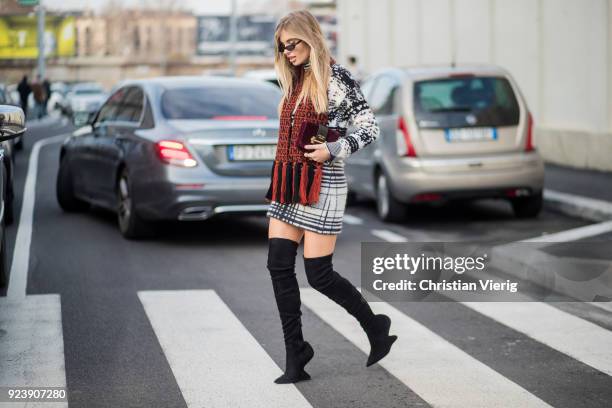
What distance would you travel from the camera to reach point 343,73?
5.66 m

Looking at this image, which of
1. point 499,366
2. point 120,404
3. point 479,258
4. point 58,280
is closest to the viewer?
point 120,404

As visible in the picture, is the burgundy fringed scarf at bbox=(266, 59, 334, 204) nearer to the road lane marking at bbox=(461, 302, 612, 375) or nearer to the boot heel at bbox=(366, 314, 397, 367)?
the boot heel at bbox=(366, 314, 397, 367)

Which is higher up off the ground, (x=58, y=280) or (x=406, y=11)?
(x=406, y=11)

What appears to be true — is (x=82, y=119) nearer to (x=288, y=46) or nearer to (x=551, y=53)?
(x=288, y=46)

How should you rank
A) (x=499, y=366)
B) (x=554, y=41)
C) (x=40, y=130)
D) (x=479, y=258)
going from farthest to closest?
(x=40, y=130), (x=554, y=41), (x=479, y=258), (x=499, y=366)

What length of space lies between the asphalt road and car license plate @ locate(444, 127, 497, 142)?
153 centimetres

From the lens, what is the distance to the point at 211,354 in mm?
6379

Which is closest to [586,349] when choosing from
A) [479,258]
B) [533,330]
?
[533,330]

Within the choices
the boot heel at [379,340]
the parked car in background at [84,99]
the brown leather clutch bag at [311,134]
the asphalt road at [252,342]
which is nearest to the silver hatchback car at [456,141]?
the asphalt road at [252,342]

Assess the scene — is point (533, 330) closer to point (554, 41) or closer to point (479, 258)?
point (479, 258)

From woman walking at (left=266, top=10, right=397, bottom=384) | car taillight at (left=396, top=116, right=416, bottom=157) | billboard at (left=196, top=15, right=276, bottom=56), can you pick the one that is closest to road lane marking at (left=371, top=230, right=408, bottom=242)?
car taillight at (left=396, top=116, right=416, bottom=157)

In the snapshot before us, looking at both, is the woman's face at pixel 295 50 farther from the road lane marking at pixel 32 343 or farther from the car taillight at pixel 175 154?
the car taillight at pixel 175 154

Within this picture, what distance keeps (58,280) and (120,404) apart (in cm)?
382

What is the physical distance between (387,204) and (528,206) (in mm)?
1485
